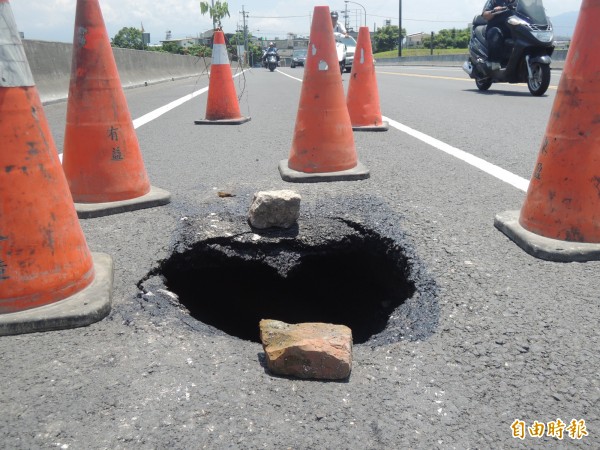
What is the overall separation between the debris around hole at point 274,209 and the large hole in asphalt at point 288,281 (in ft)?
0.38

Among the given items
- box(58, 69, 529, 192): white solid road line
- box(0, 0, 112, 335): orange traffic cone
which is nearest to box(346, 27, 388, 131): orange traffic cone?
box(58, 69, 529, 192): white solid road line

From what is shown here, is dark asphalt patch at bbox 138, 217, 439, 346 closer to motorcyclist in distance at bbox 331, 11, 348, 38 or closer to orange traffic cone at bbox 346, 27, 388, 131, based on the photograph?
motorcyclist in distance at bbox 331, 11, 348, 38

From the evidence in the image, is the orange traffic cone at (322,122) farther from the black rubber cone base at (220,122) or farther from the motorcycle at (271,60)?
the motorcycle at (271,60)

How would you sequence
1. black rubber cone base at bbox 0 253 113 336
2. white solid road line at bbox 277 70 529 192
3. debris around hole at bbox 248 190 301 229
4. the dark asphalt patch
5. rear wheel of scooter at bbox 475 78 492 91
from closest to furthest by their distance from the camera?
black rubber cone base at bbox 0 253 113 336
the dark asphalt patch
debris around hole at bbox 248 190 301 229
white solid road line at bbox 277 70 529 192
rear wheel of scooter at bbox 475 78 492 91

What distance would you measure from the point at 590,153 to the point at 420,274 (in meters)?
1.07

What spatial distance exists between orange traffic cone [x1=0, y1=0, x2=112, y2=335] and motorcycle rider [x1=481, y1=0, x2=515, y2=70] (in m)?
10.2

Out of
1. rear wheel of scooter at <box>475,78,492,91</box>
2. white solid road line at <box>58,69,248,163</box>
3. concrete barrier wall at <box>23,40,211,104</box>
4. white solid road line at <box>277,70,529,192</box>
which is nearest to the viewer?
white solid road line at <box>277,70,529,192</box>

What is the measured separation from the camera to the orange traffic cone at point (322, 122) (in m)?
4.27

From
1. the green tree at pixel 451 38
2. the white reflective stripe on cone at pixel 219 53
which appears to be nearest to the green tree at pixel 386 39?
the green tree at pixel 451 38

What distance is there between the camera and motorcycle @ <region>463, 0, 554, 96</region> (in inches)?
383

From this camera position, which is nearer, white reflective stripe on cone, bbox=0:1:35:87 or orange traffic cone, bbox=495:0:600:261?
white reflective stripe on cone, bbox=0:1:35:87

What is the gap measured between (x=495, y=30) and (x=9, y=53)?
34.4ft

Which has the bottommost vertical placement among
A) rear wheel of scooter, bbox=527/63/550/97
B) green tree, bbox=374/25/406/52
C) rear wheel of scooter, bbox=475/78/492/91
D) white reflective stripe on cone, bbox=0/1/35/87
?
green tree, bbox=374/25/406/52

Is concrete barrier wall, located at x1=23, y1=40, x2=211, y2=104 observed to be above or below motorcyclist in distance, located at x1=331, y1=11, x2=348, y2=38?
below
